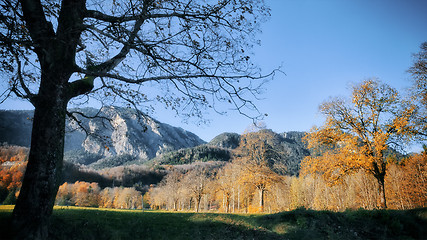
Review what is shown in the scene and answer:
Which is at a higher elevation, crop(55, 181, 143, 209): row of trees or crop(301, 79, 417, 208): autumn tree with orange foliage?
crop(301, 79, 417, 208): autumn tree with orange foliage

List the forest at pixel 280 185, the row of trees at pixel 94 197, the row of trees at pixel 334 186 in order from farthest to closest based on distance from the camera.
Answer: the row of trees at pixel 94 197, the forest at pixel 280 185, the row of trees at pixel 334 186

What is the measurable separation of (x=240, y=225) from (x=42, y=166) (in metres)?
8.05

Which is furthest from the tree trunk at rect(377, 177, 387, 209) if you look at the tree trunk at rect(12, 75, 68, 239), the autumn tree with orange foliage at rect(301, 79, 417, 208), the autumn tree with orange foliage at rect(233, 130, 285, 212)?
the tree trunk at rect(12, 75, 68, 239)

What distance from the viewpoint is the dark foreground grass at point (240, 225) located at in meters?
6.55

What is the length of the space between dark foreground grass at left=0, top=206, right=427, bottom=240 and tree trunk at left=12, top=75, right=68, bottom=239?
5.53 feet

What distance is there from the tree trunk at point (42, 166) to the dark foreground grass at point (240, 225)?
1685 millimetres

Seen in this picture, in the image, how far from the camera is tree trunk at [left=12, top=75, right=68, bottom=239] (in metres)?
4.09

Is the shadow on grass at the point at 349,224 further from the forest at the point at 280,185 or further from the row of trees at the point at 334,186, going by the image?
the row of trees at the point at 334,186

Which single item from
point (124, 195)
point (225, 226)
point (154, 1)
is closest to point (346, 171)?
point (225, 226)

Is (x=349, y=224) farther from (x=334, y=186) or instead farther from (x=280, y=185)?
(x=334, y=186)

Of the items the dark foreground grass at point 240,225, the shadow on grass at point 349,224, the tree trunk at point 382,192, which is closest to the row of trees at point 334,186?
the tree trunk at point 382,192

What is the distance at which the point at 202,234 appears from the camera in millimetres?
8133

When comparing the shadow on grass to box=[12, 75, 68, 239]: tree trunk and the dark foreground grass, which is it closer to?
the dark foreground grass

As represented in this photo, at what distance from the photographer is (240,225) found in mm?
9320
